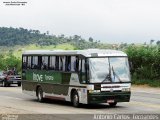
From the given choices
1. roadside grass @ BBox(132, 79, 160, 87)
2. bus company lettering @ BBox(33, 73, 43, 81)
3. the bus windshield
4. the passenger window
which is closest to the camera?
the bus windshield

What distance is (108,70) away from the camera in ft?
81.3

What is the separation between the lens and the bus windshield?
80.6ft

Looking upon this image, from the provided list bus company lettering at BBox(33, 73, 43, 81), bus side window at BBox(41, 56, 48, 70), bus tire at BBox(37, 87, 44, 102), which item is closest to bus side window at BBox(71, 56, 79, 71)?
bus side window at BBox(41, 56, 48, 70)

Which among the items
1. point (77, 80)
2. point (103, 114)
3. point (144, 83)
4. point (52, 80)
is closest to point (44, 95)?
point (52, 80)

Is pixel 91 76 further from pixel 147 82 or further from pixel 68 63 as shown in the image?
pixel 147 82

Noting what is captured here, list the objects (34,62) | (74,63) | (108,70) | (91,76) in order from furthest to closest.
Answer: (34,62) < (74,63) < (108,70) < (91,76)

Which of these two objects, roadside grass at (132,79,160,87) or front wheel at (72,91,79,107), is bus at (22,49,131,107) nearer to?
front wheel at (72,91,79,107)

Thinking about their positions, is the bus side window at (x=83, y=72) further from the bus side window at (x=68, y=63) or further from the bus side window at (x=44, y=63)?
the bus side window at (x=44, y=63)

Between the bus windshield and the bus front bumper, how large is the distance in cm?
55

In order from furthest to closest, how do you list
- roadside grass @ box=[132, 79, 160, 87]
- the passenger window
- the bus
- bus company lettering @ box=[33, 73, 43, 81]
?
roadside grass @ box=[132, 79, 160, 87]
bus company lettering @ box=[33, 73, 43, 81]
the passenger window
the bus

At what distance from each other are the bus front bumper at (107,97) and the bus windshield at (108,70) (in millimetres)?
555

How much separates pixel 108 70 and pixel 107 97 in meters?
1.16

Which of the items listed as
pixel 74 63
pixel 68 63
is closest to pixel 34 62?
pixel 68 63

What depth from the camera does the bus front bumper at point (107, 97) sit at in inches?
957
